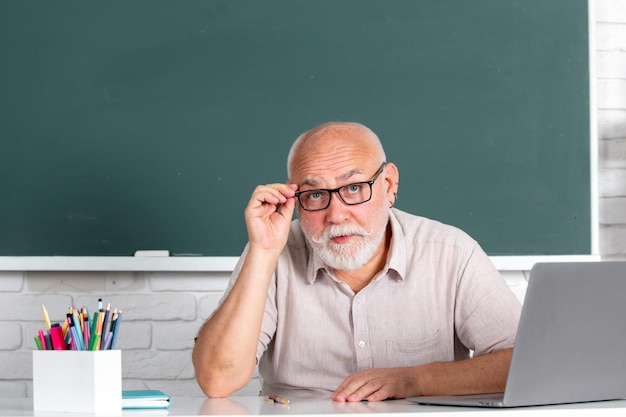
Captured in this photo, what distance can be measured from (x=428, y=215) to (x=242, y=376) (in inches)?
39.7

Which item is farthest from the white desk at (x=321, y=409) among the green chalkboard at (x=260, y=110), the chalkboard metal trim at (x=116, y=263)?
the green chalkboard at (x=260, y=110)

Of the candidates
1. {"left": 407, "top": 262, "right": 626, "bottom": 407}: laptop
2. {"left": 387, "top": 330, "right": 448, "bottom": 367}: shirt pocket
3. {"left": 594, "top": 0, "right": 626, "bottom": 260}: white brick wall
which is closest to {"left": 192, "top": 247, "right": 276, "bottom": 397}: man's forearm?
{"left": 387, "top": 330, "right": 448, "bottom": 367}: shirt pocket

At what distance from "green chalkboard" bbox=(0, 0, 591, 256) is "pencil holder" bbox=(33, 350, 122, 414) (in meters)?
1.23

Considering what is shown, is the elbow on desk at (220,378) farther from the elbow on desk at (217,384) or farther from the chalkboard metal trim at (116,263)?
the chalkboard metal trim at (116,263)

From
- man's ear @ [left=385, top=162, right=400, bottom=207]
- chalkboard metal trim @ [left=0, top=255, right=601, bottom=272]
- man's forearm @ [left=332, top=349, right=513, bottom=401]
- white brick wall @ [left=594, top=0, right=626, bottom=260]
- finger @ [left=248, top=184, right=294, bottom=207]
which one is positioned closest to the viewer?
man's forearm @ [left=332, top=349, right=513, bottom=401]

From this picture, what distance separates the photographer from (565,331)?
1.31 metres

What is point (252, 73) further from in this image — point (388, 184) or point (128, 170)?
point (388, 184)

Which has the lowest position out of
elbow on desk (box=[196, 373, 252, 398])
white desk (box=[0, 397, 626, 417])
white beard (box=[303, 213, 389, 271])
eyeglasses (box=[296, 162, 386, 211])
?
elbow on desk (box=[196, 373, 252, 398])

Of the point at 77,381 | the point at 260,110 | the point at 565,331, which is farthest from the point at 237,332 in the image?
the point at 260,110

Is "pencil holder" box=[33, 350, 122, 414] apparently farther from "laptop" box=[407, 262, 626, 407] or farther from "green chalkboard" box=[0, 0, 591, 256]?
"green chalkboard" box=[0, 0, 591, 256]

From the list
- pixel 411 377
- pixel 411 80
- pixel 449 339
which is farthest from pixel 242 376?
pixel 411 80

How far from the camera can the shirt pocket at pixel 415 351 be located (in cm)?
208

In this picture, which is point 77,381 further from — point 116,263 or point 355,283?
point 116,263

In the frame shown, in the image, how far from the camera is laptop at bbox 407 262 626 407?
1289 mm
